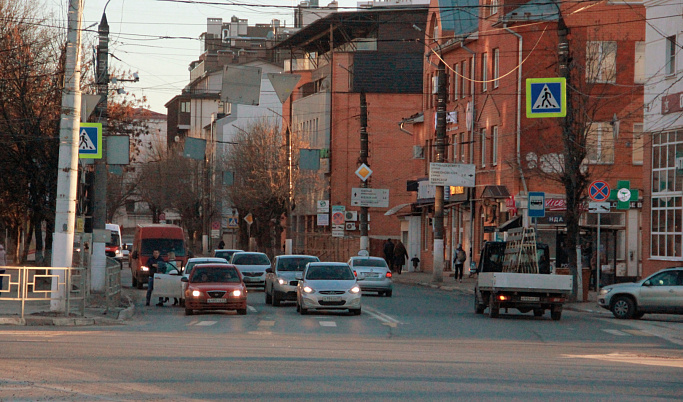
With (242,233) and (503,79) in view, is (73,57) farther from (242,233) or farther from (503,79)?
(242,233)

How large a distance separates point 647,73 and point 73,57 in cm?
2316

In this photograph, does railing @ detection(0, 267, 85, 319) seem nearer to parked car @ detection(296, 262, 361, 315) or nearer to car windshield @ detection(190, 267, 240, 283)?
car windshield @ detection(190, 267, 240, 283)

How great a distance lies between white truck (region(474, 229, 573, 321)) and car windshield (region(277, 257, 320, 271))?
6.55 meters

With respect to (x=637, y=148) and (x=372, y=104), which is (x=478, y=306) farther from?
(x=372, y=104)

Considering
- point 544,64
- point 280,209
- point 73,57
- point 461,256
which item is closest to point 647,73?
point 544,64

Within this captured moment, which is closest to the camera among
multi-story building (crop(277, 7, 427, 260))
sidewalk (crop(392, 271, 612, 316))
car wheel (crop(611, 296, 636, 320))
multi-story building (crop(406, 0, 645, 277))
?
car wheel (crop(611, 296, 636, 320))

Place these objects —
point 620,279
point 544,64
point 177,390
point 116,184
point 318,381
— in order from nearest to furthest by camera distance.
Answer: point 177,390 → point 318,381 → point 620,279 → point 544,64 → point 116,184

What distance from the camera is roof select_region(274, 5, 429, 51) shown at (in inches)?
2864

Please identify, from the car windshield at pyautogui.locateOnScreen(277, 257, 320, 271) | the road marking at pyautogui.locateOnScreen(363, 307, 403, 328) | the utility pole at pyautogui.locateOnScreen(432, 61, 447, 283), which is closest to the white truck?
the road marking at pyautogui.locateOnScreen(363, 307, 403, 328)

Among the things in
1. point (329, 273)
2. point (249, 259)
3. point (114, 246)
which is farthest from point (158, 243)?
point (114, 246)

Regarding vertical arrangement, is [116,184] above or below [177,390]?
above

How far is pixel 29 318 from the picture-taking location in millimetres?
21703

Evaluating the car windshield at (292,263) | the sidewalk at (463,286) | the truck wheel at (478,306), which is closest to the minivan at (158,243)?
the car windshield at (292,263)

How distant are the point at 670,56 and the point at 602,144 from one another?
10091mm
